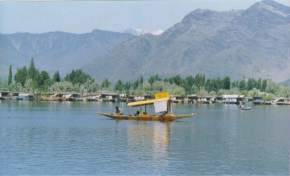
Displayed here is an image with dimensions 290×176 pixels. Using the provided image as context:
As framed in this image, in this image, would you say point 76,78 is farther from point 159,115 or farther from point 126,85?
point 159,115

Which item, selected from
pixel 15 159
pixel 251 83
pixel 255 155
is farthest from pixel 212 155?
pixel 251 83

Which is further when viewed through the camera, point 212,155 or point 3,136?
point 3,136

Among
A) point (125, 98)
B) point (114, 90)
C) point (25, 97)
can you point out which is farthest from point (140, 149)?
point (114, 90)

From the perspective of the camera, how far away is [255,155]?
3256 centimetres

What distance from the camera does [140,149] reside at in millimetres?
33781

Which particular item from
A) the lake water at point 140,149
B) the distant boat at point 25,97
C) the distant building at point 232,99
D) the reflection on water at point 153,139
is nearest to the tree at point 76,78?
the distant boat at point 25,97

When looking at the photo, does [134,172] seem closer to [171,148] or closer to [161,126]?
[171,148]

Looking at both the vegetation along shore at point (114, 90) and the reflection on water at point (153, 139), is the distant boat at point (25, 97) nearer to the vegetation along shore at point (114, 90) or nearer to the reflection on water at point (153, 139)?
the vegetation along shore at point (114, 90)

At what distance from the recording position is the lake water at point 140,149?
2756 cm

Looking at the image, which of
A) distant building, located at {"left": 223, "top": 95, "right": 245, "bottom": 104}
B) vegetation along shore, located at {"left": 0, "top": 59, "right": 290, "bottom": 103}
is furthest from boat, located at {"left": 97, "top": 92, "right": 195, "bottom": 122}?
distant building, located at {"left": 223, "top": 95, "right": 245, "bottom": 104}

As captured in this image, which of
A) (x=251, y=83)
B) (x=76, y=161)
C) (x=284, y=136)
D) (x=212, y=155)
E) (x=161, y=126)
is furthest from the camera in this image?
(x=251, y=83)

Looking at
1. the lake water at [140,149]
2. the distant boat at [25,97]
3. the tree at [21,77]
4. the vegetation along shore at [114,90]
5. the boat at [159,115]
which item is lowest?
the lake water at [140,149]

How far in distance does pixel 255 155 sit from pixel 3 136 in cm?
1506

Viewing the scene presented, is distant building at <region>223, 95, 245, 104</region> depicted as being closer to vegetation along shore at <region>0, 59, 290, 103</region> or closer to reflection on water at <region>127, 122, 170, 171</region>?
vegetation along shore at <region>0, 59, 290, 103</region>
